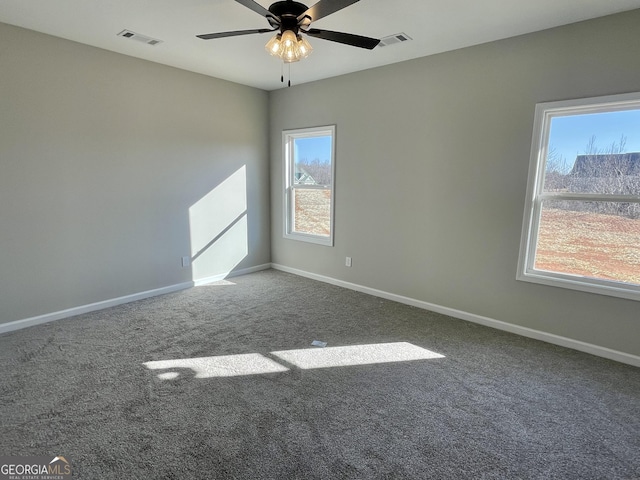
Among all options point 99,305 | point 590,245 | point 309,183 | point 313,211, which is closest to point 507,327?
point 590,245

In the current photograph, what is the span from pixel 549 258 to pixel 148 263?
426 centimetres

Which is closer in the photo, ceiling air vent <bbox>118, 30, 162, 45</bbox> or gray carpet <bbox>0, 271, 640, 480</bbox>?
gray carpet <bbox>0, 271, 640, 480</bbox>

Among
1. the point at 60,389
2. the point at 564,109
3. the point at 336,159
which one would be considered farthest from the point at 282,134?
the point at 60,389

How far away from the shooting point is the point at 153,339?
3.01 meters

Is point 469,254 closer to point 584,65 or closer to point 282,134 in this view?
point 584,65

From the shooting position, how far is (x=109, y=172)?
360cm

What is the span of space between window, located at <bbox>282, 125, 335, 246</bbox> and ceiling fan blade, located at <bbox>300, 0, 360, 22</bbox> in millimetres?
2335

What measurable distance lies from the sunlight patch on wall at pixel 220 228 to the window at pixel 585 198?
3599mm

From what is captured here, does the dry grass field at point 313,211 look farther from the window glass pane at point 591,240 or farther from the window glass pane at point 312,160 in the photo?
the window glass pane at point 591,240

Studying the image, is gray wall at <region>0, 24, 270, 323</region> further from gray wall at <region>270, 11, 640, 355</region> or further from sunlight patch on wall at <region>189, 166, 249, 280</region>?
gray wall at <region>270, 11, 640, 355</region>

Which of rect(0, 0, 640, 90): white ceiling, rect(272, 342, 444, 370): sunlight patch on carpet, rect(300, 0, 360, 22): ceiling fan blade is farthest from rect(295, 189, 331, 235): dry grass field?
rect(300, 0, 360, 22): ceiling fan blade

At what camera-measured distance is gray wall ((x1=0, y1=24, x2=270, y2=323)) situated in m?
3.04

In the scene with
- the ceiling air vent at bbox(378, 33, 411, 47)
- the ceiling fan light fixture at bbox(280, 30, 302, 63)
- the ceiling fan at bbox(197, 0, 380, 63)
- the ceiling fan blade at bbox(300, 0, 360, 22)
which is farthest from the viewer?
the ceiling air vent at bbox(378, 33, 411, 47)

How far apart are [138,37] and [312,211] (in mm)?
2833
